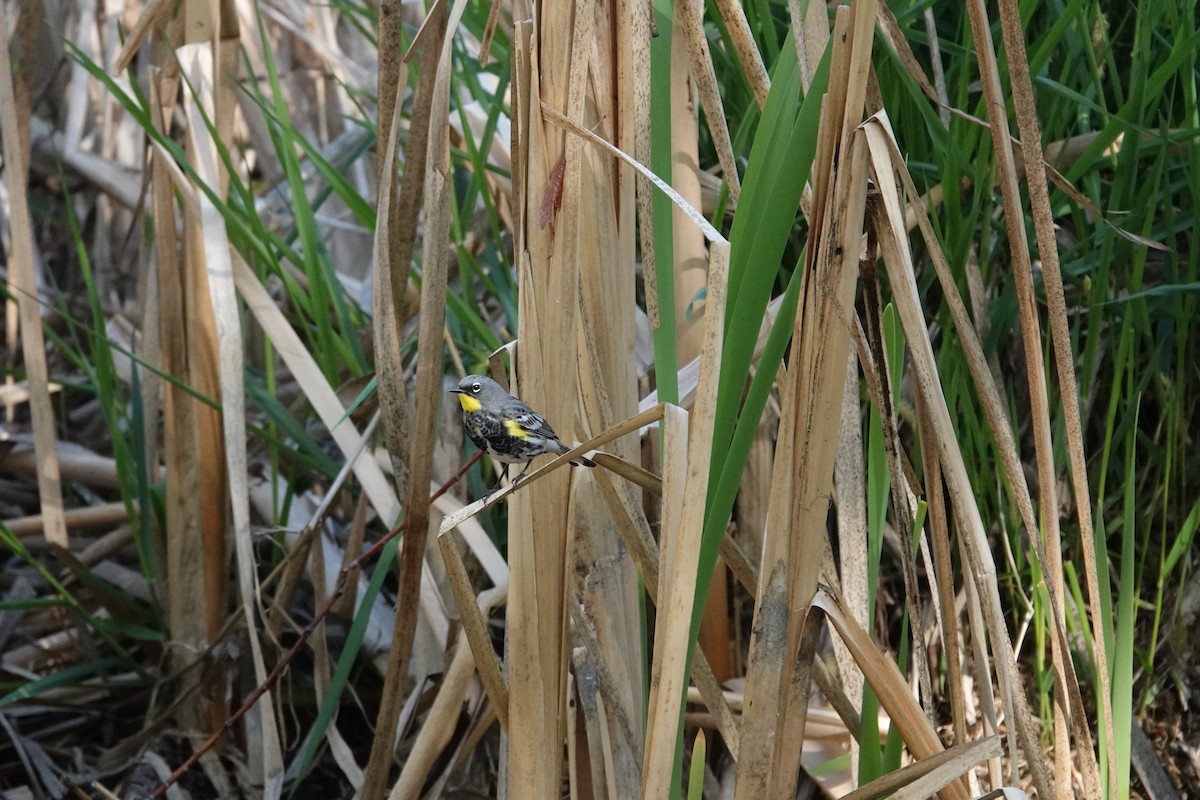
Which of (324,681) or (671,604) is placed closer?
(671,604)

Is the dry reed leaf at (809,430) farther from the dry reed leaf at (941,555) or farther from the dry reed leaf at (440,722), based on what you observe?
the dry reed leaf at (440,722)

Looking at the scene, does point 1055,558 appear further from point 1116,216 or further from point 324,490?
point 324,490

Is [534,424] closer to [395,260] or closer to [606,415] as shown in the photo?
[606,415]

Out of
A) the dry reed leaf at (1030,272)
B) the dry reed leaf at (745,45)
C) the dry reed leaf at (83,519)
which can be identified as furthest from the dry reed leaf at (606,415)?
the dry reed leaf at (83,519)

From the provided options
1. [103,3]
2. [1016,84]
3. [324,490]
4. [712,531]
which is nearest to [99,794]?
[324,490]

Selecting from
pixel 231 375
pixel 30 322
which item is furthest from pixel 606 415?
pixel 30 322

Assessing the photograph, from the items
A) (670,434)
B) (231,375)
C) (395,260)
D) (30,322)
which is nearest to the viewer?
(670,434)
